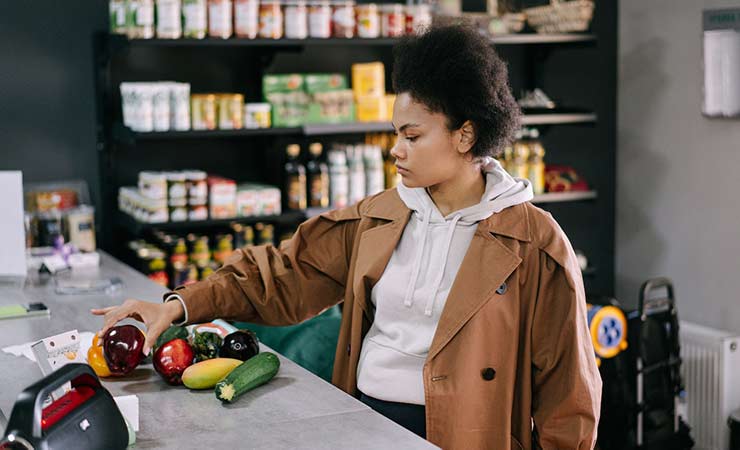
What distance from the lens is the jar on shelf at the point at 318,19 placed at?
4.46 meters

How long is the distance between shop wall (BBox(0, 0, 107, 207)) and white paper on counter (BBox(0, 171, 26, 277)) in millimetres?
880

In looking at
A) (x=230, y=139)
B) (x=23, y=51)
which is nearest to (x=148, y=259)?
(x=230, y=139)

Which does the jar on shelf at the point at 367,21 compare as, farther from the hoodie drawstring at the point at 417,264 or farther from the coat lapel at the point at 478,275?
the coat lapel at the point at 478,275

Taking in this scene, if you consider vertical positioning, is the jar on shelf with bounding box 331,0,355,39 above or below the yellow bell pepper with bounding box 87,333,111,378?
above

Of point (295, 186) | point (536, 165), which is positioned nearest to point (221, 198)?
point (295, 186)

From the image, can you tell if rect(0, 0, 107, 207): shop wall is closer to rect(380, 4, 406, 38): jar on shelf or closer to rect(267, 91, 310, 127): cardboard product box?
rect(267, 91, 310, 127): cardboard product box

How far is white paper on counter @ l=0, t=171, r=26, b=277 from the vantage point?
3.48 metres

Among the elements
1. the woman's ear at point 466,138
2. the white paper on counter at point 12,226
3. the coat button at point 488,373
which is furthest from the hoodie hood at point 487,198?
the white paper on counter at point 12,226

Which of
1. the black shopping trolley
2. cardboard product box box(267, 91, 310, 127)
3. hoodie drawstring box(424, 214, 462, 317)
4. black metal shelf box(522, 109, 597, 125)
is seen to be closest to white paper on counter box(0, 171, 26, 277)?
cardboard product box box(267, 91, 310, 127)

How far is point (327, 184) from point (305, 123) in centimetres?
30

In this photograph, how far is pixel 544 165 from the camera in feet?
17.6

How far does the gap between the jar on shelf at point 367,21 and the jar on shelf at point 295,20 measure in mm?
301

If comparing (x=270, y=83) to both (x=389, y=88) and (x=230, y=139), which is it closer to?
(x=230, y=139)

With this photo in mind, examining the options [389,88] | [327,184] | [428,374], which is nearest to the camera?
[428,374]
